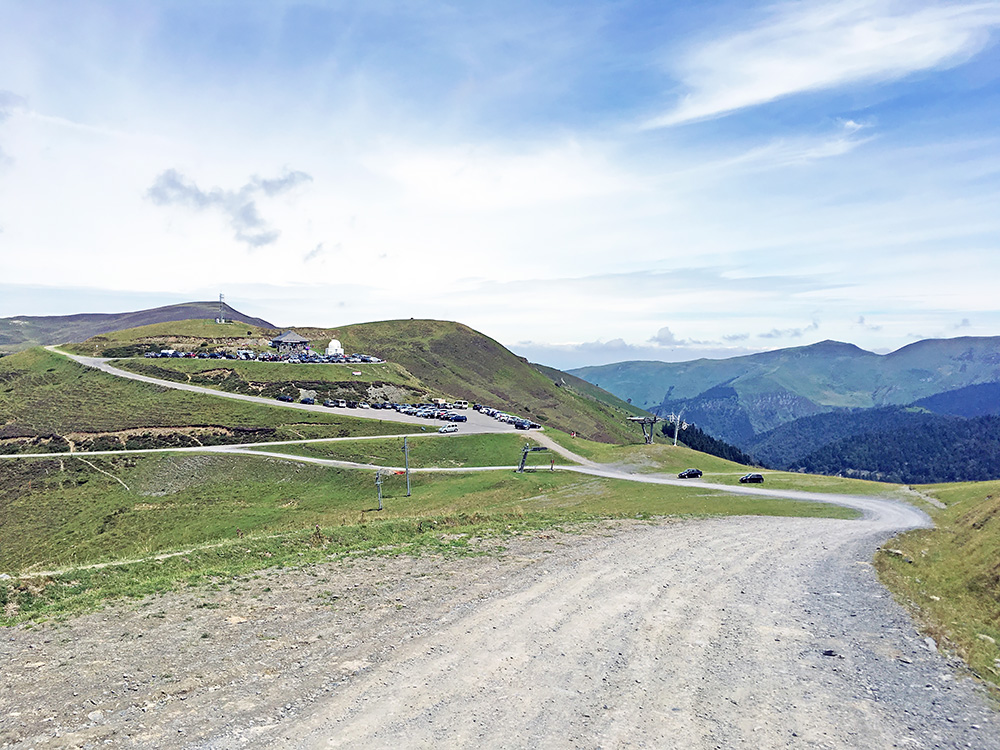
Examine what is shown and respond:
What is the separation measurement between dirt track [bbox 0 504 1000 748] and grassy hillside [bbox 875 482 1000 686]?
0.95 meters

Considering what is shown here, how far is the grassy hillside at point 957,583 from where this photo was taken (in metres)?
14.4

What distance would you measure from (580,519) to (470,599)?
1790 centimetres

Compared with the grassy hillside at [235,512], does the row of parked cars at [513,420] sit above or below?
above

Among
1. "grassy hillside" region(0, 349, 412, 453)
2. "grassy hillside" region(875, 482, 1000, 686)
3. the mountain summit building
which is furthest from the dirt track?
the mountain summit building

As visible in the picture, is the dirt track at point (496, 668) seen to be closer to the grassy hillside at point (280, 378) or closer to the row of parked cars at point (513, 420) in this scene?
the row of parked cars at point (513, 420)

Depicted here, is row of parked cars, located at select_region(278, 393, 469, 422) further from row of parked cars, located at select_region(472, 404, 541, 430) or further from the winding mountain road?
the winding mountain road

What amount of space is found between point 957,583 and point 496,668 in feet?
58.5

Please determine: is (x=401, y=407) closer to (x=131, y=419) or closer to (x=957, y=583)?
(x=131, y=419)

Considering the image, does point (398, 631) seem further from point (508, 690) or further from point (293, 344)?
point (293, 344)

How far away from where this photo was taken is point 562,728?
10492 millimetres

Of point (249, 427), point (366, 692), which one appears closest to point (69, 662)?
point (366, 692)

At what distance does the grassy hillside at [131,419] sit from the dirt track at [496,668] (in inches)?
3165

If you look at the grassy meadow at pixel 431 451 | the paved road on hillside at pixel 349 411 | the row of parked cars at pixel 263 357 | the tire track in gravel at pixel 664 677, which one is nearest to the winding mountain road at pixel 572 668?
the tire track in gravel at pixel 664 677

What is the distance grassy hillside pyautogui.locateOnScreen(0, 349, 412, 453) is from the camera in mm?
91375
